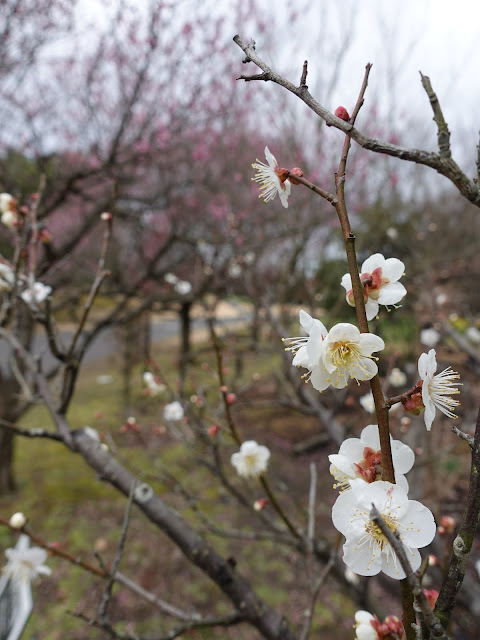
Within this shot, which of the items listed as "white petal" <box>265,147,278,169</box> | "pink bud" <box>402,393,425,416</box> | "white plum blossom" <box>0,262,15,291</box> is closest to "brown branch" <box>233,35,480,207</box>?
"white petal" <box>265,147,278,169</box>

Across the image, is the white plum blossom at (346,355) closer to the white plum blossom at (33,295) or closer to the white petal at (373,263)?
the white petal at (373,263)

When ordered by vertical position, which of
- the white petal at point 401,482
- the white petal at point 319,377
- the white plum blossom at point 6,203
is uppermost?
the white plum blossom at point 6,203

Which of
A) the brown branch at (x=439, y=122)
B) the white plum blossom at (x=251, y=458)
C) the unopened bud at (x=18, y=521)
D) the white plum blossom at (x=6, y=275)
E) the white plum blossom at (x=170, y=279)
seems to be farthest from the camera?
the white plum blossom at (x=170, y=279)

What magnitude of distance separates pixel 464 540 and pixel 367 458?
0.16 metres

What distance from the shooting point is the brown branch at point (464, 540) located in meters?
0.40

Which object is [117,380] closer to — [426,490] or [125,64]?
[125,64]

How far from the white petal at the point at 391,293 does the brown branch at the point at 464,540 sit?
213 mm

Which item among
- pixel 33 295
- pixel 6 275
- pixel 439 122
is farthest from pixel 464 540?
pixel 6 275

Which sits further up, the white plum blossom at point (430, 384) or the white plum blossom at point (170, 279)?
the white plum blossom at point (170, 279)

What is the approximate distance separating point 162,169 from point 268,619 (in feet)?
15.1

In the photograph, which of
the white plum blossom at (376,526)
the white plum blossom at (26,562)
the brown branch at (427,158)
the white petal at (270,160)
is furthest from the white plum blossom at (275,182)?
the white plum blossom at (26,562)

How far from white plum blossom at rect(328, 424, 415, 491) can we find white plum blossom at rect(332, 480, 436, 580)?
1.6 inches

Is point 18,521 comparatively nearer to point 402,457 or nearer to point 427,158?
point 402,457

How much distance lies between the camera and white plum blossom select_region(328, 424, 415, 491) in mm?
532
